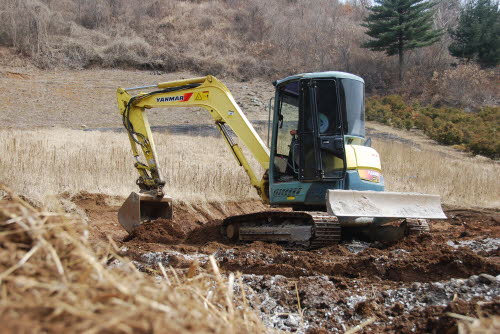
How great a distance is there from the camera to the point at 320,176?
24.6 feet

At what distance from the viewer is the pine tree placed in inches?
1535

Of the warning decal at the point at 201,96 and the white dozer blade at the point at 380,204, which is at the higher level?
the warning decal at the point at 201,96

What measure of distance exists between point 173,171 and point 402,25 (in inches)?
1175

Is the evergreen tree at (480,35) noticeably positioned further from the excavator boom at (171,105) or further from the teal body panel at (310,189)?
the teal body panel at (310,189)

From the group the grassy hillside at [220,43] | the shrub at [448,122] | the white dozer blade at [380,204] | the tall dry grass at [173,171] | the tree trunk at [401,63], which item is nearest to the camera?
the white dozer blade at [380,204]

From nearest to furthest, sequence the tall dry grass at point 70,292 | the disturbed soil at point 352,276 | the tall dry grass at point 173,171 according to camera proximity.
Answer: the tall dry grass at point 70,292, the disturbed soil at point 352,276, the tall dry grass at point 173,171

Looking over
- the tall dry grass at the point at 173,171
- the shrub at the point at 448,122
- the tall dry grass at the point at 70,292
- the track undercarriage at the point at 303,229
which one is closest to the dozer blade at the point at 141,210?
the track undercarriage at the point at 303,229

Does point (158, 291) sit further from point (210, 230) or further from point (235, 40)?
point (235, 40)

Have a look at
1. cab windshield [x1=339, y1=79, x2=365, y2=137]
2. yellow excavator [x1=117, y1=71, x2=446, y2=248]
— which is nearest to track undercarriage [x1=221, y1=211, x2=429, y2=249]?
yellow excavator [x1=117, y1=71, x2=446, y2=248]

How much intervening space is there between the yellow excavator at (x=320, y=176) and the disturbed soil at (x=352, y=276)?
33cm

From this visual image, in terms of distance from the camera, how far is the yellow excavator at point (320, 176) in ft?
24.2

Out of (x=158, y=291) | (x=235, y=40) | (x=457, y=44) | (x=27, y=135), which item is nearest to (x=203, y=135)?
(x=27, y=135)

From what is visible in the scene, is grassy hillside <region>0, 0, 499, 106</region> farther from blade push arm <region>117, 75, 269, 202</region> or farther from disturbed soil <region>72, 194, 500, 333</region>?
disturbed soil <region>72, 194, 500, 333</region>

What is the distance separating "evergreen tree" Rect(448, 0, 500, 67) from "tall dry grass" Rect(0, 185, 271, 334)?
140 ft
